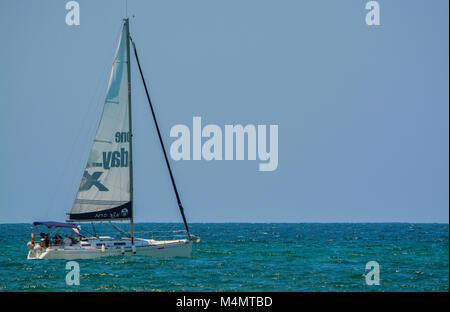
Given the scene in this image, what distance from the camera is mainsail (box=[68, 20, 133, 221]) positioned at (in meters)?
50.5

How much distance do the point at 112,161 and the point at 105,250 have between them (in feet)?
19.6

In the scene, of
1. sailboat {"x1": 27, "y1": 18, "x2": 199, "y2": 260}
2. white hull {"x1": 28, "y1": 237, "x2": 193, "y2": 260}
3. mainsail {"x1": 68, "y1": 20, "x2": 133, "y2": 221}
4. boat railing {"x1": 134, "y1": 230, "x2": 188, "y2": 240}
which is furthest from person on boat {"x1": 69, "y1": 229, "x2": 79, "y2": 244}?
boat railing {"x1": 134, "y1": 230, "x2": 188, "y2": 240}

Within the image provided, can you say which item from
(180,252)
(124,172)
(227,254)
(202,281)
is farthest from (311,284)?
(227,254)

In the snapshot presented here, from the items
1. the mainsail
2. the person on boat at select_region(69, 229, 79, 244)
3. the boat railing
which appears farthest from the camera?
the boat railing

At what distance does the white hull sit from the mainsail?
1.95 m

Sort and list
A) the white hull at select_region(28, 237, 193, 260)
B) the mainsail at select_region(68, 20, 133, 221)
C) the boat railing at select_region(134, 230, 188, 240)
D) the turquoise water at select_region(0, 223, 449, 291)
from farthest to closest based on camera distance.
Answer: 1. the boat railing at select_region(134, 230, 188, 240)
2. the mainsail at select_region(68, 20, 133, 221)
3. the white hull at select_region(28, 237, 193, 260)
4. the turquoise water at select_region(0, 223, 449, 291)

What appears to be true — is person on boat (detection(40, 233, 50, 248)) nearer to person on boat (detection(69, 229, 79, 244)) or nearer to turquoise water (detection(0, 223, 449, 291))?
turquoise water (detection(0, 223, 449, 291))

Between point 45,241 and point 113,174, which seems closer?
point 45,241

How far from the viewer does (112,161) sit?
50938 millimetres

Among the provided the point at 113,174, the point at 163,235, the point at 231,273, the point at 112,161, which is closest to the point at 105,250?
the point at 113,174

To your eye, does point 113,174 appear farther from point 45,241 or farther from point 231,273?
point 231,273

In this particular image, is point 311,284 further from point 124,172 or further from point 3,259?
point 3,259

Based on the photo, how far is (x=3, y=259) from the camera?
182 ft
